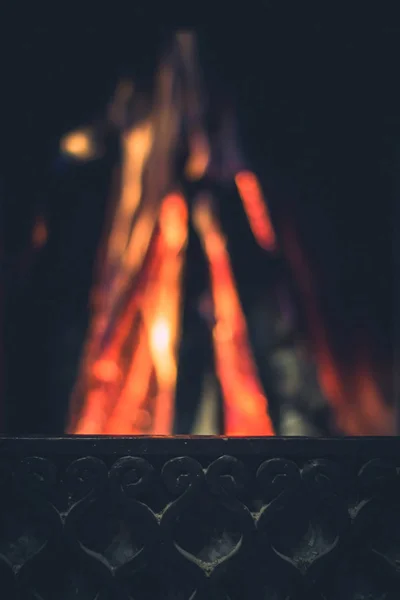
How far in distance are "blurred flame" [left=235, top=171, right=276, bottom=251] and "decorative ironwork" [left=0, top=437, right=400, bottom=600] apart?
1.59 ft

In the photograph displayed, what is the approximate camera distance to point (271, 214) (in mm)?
1151

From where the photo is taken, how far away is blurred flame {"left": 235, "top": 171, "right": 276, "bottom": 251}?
1.15 metres

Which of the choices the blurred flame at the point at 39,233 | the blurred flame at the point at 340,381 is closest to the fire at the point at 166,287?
the blurred flame at the point at 340,381

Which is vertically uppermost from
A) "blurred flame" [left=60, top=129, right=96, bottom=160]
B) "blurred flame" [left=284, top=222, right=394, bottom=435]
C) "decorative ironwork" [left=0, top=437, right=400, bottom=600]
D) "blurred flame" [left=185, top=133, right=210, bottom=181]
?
"blurred flame" [left=60, top=129, right=96, bottom=160]

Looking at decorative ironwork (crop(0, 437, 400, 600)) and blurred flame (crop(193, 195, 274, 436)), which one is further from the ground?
blurred flame (crop(193, 195, 274, 436))

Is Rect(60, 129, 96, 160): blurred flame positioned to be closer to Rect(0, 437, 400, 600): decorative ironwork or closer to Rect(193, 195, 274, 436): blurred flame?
Rect(193, 195, 274, 436): blurred flame

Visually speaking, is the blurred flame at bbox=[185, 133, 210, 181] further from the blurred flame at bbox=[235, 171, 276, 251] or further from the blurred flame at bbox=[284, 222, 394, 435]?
the blurred flame at bbox=[284, 222, 394, 435]

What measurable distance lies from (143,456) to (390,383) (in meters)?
0.60

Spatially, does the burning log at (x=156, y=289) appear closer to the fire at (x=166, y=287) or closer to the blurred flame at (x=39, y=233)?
the fire at (x=166, y=287)

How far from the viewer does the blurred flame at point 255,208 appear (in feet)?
3.77

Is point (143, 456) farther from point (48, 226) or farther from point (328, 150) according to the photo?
point (328, 150)

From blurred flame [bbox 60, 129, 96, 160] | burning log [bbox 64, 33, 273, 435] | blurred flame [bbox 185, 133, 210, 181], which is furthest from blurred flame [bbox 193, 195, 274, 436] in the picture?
blurred flame [bbox 60, 129, 96, 160]

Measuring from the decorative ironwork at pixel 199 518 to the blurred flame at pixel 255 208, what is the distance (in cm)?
49

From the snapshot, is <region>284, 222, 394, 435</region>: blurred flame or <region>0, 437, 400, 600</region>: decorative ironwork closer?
<region>0, 437, 400, 600</region>: decorative ironwork
